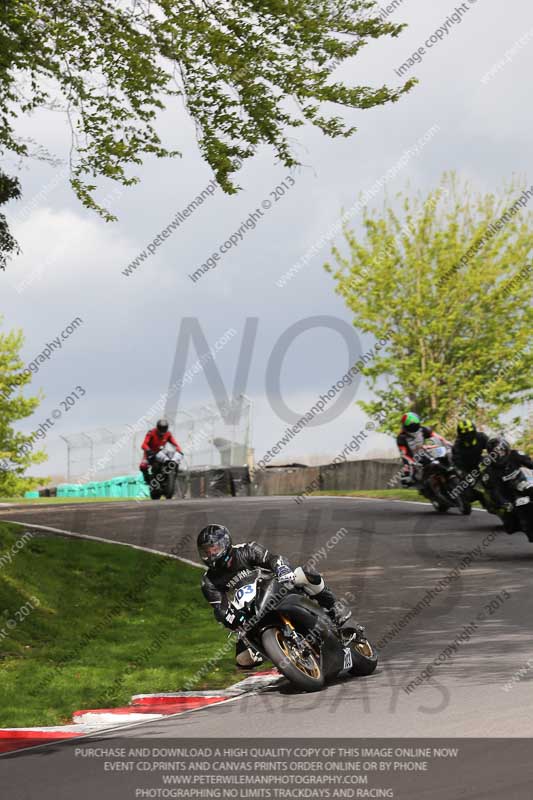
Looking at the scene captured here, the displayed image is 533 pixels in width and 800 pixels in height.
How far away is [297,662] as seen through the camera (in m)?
9.57

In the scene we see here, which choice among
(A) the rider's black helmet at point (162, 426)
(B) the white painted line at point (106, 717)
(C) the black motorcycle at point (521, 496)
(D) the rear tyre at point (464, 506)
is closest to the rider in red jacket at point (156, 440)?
(A) the rider's black helmet at point (162, 426)

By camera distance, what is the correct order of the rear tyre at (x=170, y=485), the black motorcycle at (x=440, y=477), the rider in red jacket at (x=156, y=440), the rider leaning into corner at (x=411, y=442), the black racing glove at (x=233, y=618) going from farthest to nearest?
1. the rear tyre at (x=170, y=485)
2. the rider in red jacket at (x=156, y=440)
3. the rider leaning into corner at (x=411, y=442)
4. the black motorcycle at (x=440, y=477)
5. the black racing glove at (x=233, y=618)

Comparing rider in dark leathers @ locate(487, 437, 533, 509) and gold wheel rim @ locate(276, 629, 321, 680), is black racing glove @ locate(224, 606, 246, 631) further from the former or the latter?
rider in dark leathers @ locate(487, 437, 533, 509)

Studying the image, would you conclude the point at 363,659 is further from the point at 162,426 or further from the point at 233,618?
the point at 162,426

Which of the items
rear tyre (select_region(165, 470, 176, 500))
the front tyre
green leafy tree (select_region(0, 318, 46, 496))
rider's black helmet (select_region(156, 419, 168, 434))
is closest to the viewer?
the front tyre

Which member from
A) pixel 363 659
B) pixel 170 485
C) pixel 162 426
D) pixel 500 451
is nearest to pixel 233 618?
pixel 363 659

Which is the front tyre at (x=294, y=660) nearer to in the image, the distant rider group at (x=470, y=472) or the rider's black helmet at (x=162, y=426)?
the distant rider group at (x=470, y=472)

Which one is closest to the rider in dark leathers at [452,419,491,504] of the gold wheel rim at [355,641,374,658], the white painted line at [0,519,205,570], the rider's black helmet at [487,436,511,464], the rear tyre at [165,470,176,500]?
the rider's black helmet at [487,436,511,464]

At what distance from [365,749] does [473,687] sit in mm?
2236

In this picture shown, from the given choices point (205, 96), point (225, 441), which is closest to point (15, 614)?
point (205, 96)

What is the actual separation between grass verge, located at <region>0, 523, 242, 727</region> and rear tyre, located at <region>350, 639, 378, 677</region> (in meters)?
1.82

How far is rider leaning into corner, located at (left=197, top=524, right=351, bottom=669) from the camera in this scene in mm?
10024

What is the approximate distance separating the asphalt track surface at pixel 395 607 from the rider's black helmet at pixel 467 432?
1.54 meters

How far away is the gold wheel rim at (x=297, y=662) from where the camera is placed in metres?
9.48
